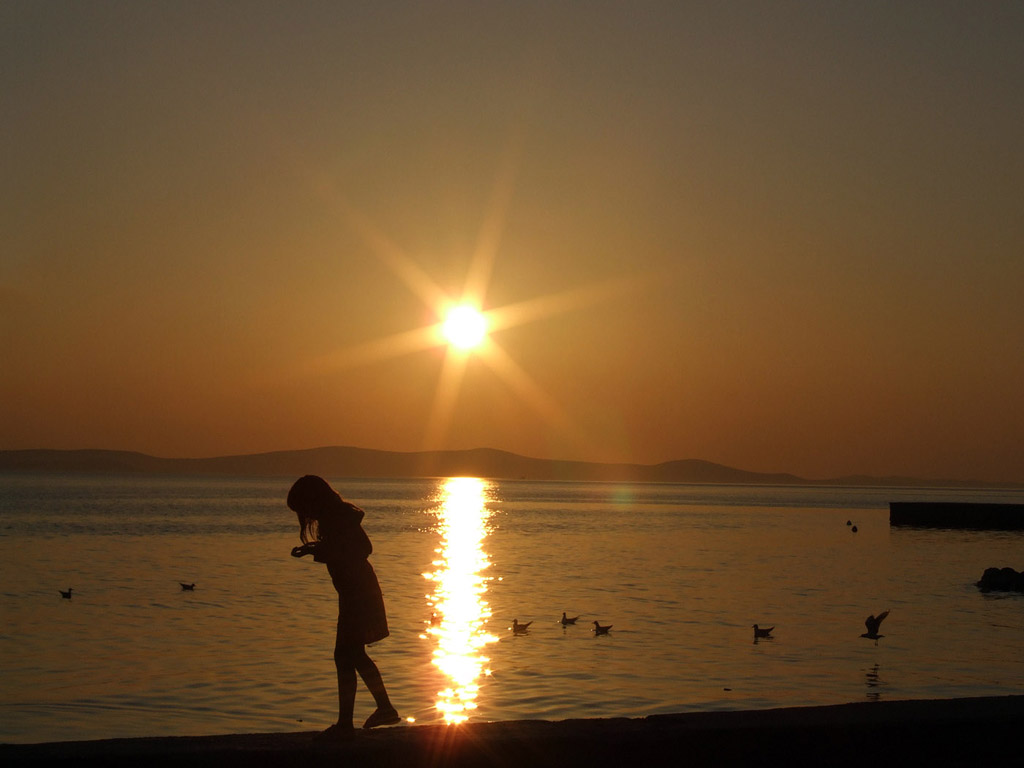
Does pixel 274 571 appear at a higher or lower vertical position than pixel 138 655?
higher

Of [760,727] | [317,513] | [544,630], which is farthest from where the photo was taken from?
[544,630]

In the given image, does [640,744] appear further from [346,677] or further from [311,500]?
[311,500]

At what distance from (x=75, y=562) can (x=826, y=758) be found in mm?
42065

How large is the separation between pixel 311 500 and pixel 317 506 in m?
0.06

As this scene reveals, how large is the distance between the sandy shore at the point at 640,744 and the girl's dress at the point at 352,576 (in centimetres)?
143

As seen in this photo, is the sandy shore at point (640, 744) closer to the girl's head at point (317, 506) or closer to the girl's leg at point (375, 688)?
the girl's leg at point (375, 688)

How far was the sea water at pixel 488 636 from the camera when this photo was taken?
53.1 feet

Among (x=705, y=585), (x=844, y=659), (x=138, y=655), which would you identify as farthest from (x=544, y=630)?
(x=705, y=585)

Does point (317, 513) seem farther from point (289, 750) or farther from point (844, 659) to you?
point (844, 659)

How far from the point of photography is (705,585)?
36031 millimetres

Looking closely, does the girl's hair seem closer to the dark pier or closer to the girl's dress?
the girl's dress

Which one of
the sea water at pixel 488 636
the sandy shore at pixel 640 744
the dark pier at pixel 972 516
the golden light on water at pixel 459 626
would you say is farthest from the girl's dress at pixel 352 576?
the dark pier at pixel 972 516

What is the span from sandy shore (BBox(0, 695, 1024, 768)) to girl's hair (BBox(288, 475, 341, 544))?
1628 millimetres

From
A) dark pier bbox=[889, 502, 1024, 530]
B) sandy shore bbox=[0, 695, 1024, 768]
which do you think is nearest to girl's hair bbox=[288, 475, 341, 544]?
sandy shore bbox=[0, 695, 1024, 768]
